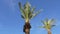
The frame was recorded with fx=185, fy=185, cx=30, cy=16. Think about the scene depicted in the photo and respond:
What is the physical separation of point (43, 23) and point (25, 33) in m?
21.7

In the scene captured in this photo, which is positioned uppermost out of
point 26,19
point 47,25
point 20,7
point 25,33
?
point 47,25

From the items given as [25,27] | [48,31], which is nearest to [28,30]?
[25,27]

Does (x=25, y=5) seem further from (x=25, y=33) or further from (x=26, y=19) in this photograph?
(x=25, y=33)

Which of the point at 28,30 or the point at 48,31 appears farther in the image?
the point at 48,31

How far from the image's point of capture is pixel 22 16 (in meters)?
45.8

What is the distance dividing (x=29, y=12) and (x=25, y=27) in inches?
213

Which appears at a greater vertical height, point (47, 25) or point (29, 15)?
point (47, 25)

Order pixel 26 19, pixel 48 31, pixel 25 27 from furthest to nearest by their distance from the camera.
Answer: pixel 48 31 < pixel 26 19 < pixel 25 27

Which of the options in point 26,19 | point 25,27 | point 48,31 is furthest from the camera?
point 48,31

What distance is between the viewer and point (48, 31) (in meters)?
60.6

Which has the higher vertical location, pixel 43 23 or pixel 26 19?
pixel 43 23

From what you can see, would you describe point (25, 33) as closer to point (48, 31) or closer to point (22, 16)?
point (22, 16)

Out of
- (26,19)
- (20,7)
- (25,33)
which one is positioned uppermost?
(20,7)

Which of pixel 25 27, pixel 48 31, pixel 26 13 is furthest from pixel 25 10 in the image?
pixel 48 31
